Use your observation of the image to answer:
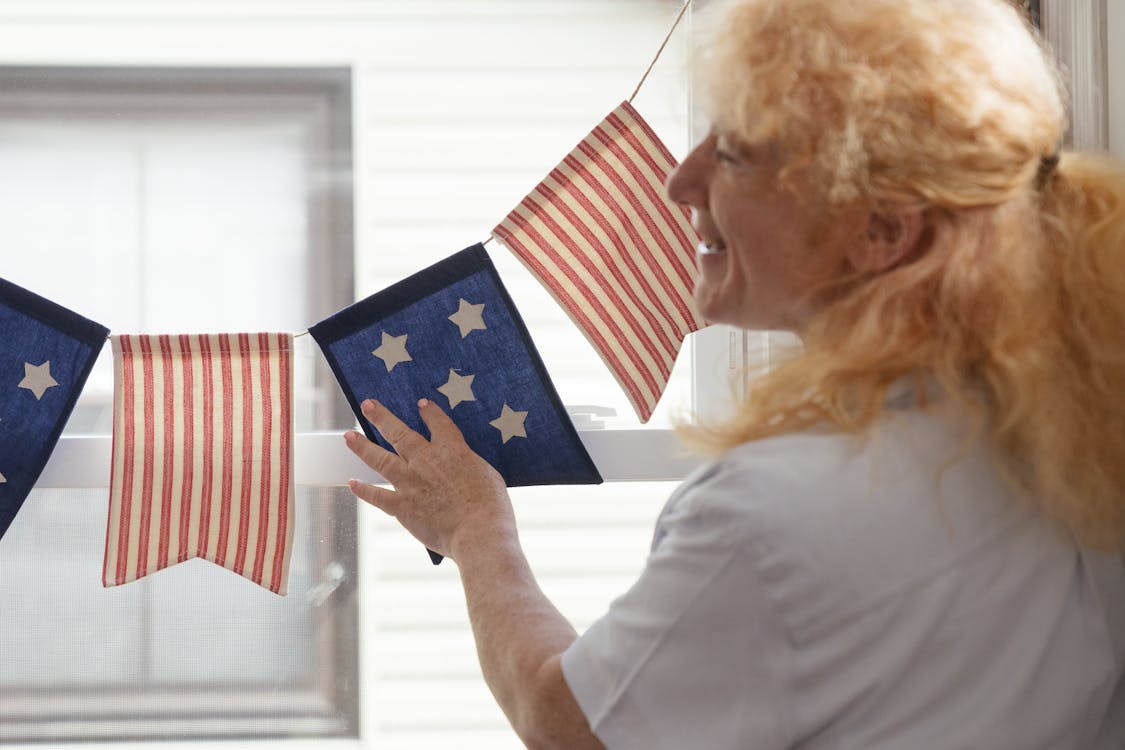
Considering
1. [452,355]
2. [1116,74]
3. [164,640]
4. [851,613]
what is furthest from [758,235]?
[164,640]

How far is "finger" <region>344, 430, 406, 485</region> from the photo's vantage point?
135cm

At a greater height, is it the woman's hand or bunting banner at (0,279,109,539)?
bunting banner at (0,279,109,539)

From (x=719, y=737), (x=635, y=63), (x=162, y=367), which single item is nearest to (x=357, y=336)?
(x=162, y=367)

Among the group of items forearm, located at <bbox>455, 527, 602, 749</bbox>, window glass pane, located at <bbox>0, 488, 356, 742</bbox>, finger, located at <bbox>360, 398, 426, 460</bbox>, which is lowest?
window glass pane, located at <bbox>0, 488, 356, 742</bbox>

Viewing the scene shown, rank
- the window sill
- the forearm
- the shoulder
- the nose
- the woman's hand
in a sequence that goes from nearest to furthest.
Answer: the shoulder < the forearm < the nose < the woman's hand < the window sill

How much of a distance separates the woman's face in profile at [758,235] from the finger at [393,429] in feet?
1.31

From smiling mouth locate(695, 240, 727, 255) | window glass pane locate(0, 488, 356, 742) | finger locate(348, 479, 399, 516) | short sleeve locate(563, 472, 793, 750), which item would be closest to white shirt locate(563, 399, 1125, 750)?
short sleeve locate(563, 472, 793, 750)

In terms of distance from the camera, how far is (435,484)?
133 cm

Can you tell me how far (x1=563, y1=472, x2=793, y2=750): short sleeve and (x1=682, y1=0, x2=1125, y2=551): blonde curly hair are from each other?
119mm

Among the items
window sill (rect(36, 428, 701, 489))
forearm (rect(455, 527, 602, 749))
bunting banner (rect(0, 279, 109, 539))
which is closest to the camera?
forearm (rect(455, 527, 602, 749))

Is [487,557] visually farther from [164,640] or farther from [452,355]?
[164,640]

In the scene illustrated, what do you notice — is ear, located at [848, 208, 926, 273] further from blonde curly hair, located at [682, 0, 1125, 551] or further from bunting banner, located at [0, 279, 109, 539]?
bunting banner, located at [0, 279, 109, 539]

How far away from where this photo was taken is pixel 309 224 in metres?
1.62

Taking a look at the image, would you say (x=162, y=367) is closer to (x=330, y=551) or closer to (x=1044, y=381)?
(x=330, y=551)
